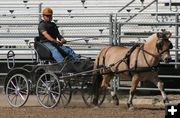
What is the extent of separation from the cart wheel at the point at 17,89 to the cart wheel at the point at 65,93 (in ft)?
2.77

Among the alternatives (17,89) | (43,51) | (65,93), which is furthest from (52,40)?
(17,89)

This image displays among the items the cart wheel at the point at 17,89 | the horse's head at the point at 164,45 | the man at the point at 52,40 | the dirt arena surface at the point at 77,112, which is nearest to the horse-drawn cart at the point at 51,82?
the cart wheel at the point at 17,89

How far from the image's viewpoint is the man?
1122 cm

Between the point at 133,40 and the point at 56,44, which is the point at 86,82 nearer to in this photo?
the point at 56,44

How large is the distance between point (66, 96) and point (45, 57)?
0.99 metres

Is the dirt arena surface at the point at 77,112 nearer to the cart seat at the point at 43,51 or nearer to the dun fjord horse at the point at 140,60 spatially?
the dun fjord horse at the point at 140,60

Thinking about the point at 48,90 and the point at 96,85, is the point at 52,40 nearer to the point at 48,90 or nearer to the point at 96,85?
the point at 48,90

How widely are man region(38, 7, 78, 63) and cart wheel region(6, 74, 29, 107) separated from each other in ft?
3.34

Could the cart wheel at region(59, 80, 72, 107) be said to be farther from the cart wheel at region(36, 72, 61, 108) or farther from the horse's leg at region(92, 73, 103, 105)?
the horse's leg at region(92, 73, 103, 105)

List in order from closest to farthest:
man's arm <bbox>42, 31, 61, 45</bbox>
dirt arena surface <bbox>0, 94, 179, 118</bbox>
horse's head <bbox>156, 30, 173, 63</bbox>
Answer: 1. dirt arena surface <bbox>0, 94, 179, 118</bbox>
2. horse's head <bbox>156, 30, 173, 63</bbox>
3. man's arm <bbox>42, 31, 61, 45</bbox>

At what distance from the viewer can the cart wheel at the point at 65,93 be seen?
1131 centimetres

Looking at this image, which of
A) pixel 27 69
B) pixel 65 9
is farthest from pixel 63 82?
pixel 65 9

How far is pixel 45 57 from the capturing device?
11.4 meters

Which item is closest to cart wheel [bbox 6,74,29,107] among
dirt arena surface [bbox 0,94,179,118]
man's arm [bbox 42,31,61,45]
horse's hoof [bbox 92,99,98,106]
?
dirt arena surface [bbox 0,94,179,118]
